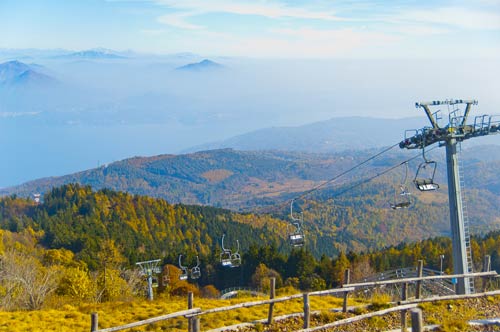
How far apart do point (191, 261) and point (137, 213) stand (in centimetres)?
4937

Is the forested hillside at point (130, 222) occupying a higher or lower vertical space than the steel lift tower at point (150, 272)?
lower

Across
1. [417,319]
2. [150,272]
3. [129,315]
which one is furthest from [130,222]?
[417,319]

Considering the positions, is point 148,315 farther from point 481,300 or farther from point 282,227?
point 282,227

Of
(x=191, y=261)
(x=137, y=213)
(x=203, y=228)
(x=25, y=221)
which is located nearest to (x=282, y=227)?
(x=203, y=228)

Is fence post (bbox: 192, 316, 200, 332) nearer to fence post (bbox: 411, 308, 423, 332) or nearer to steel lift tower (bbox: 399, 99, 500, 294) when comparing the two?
fence post (bbox: 411, 308, 423, 332)

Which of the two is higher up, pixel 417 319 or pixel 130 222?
pixel 417 319

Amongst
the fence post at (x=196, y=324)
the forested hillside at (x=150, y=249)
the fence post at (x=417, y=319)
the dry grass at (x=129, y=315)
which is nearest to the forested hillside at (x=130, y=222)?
the forested hillside at (x=150, y=249)

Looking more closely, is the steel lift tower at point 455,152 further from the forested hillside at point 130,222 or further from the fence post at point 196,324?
the forested hillside at point 130,222

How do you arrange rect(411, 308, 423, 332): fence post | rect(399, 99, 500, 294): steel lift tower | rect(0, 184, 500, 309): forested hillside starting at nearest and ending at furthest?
1. rect(411, 308, 423, 332): fence post
2. rect(399, 99, 500, 294): steel lift tower
3. rect(0, 184, 500, 309): forested hillside

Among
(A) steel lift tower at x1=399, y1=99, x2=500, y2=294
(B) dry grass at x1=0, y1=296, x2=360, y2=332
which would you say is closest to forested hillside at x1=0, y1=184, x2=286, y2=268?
(B) dry grass at x1=0, y1=296, x2=360, y2=332

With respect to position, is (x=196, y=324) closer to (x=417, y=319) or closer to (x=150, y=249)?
(x=417, y=319)

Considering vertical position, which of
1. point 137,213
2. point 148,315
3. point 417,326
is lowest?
point 137,213

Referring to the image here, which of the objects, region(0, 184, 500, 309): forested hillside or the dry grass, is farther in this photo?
region(0, 184, 500, 309): forested hillside

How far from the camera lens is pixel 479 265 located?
54250 millimetres
